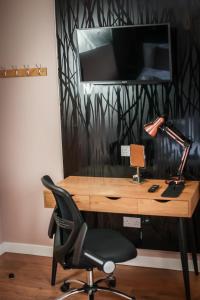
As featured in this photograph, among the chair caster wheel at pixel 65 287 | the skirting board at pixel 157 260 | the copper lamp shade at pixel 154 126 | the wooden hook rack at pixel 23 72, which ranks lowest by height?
the chair caster wheel at pixel 65 287

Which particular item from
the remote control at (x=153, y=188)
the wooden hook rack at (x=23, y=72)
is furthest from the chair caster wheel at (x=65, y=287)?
the wooden hook rack at (x=23, y=72)

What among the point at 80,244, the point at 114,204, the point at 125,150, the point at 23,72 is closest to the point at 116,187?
the point at 114,204

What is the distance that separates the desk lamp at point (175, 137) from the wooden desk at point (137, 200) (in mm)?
68

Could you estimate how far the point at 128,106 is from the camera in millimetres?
3455

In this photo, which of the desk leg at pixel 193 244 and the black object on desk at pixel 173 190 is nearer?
the black object on desk at pixel 173 190

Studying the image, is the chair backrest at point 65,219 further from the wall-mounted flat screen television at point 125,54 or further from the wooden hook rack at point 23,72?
the wooden hook rack at point 23,72

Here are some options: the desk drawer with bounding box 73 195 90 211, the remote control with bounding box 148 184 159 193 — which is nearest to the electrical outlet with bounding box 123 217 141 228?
the remote control with bounding box 148 184 159 193

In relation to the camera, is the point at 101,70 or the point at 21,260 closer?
the point at 101,70

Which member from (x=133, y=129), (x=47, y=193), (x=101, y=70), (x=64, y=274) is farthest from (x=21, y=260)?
(x=101, y=70)

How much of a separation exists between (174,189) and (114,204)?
17.3 inches

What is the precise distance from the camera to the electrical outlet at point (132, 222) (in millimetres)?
3592

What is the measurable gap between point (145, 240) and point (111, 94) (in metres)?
1.20

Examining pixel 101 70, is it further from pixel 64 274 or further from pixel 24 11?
pixel 64 274

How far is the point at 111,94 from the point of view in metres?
3.49
